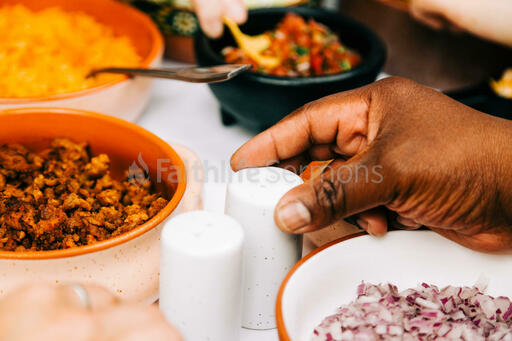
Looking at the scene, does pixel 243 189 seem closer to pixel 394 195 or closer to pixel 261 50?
pixel 394 195

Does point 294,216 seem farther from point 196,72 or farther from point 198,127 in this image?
point 198,127

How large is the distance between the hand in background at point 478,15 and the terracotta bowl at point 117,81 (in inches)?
30.8

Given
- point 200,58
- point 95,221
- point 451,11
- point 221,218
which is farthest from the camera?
point 451,11

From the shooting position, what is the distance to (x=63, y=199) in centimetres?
75

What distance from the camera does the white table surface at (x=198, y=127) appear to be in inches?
42.5

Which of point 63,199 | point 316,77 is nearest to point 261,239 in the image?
point 63,199

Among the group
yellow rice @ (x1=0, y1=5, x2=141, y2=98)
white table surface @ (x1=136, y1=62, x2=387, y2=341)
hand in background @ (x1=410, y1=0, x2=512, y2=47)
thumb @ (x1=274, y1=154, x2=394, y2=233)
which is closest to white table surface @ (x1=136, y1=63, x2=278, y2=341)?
white table surface @ (x1=136, y1=62, x2=387, y2=341)

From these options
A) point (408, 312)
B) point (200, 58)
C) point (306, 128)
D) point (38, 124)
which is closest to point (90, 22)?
point (200, 58)

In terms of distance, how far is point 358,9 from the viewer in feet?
5.79

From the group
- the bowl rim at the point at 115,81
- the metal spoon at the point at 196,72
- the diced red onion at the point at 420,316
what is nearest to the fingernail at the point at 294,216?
the diced red onion at the point at 420,316

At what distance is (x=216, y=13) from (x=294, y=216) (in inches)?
27.7

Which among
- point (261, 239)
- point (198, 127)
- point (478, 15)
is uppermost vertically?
point (478, 15)

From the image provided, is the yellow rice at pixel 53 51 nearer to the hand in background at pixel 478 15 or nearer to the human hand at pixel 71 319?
the human hand at pixel 71 319

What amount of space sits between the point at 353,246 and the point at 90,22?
95 cm
